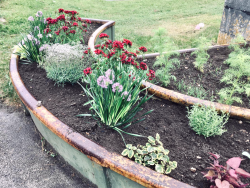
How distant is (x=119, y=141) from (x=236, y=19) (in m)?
3.88

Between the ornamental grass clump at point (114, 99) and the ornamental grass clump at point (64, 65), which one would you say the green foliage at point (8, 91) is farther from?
the ornamental grass clump at point (114, 99)

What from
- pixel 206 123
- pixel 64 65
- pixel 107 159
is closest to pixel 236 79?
pixel 206 123

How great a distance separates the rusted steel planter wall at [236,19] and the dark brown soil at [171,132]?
9.32 ft

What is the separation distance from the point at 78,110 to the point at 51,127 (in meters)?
0.42

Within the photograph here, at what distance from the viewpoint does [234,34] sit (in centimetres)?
448

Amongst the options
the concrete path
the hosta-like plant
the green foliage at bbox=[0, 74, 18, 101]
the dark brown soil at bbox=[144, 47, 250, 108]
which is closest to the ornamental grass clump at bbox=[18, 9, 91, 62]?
the green foliage at bbox=[0, 74, 18, 101]

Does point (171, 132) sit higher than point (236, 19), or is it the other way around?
point (236, 19)

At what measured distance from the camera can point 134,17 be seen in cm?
870

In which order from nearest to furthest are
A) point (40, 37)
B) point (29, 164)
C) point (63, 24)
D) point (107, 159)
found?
point (107, 159)
point (29, 164)
point (40, 37)
point (63, 24)

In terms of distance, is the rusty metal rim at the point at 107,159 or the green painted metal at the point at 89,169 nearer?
the rusty metal rim at the point at 107,159

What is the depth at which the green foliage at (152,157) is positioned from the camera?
5.58ft

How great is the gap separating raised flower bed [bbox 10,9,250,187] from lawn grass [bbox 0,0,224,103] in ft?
5.44

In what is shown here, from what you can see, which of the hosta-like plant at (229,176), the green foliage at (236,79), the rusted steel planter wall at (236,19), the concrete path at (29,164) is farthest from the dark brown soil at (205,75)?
the concrete path at (29,164)

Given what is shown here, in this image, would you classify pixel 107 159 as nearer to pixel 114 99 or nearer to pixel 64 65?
pixel 114 99
